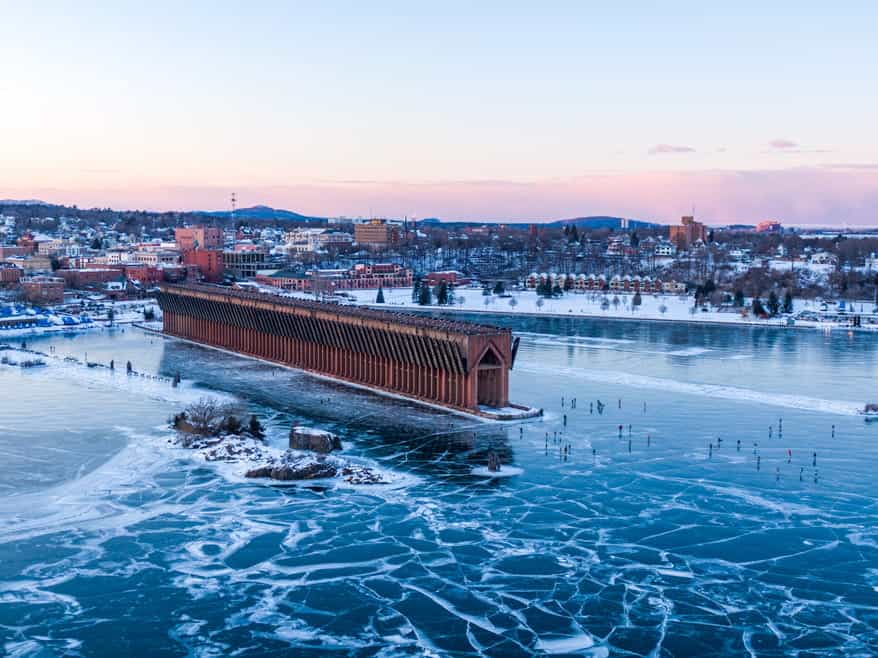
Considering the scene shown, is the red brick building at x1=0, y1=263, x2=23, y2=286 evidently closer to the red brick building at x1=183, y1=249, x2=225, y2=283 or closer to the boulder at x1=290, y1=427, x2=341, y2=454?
the red brick building at x1=183, y1=249, x2=225, y2=283

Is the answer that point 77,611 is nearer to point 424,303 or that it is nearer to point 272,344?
point 272,344

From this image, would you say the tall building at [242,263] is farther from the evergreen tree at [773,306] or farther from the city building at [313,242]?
the evergreen tree at [773,306]

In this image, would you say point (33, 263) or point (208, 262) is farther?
point (208, 262)

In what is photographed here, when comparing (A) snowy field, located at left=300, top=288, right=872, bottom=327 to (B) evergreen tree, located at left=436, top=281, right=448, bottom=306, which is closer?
(A) snowy field, located at left=300, top=288, right=872, bottom=327

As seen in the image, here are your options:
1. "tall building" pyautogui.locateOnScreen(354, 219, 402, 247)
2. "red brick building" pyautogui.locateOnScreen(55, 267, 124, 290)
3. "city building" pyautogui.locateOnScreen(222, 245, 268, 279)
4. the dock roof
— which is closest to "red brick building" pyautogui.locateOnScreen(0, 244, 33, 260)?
"red brick building" pyautogui.locateOnScreen(55, 267, 124, 290)

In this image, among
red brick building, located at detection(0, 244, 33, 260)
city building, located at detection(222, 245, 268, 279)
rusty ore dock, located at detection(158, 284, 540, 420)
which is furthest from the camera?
red brick building, located at detection(0, 244, 33, 260)

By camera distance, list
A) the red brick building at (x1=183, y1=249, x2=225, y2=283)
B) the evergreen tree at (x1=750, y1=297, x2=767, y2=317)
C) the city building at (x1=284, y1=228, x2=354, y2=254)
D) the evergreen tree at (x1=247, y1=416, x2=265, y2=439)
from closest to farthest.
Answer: the evergreen tree at (x1=247, y1=416, x2=265, y2=439), the evergreen tree at (x1=750, y1=297, x2=767, y2=317), the red brick building at (x1=183, y1=249, x2=225, y2=283), the city building at (x1=284, y1=228, x2=354, y2=254)

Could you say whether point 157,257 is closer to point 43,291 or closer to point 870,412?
point 43,291

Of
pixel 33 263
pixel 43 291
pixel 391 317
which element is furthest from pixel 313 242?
pixel 391 317
